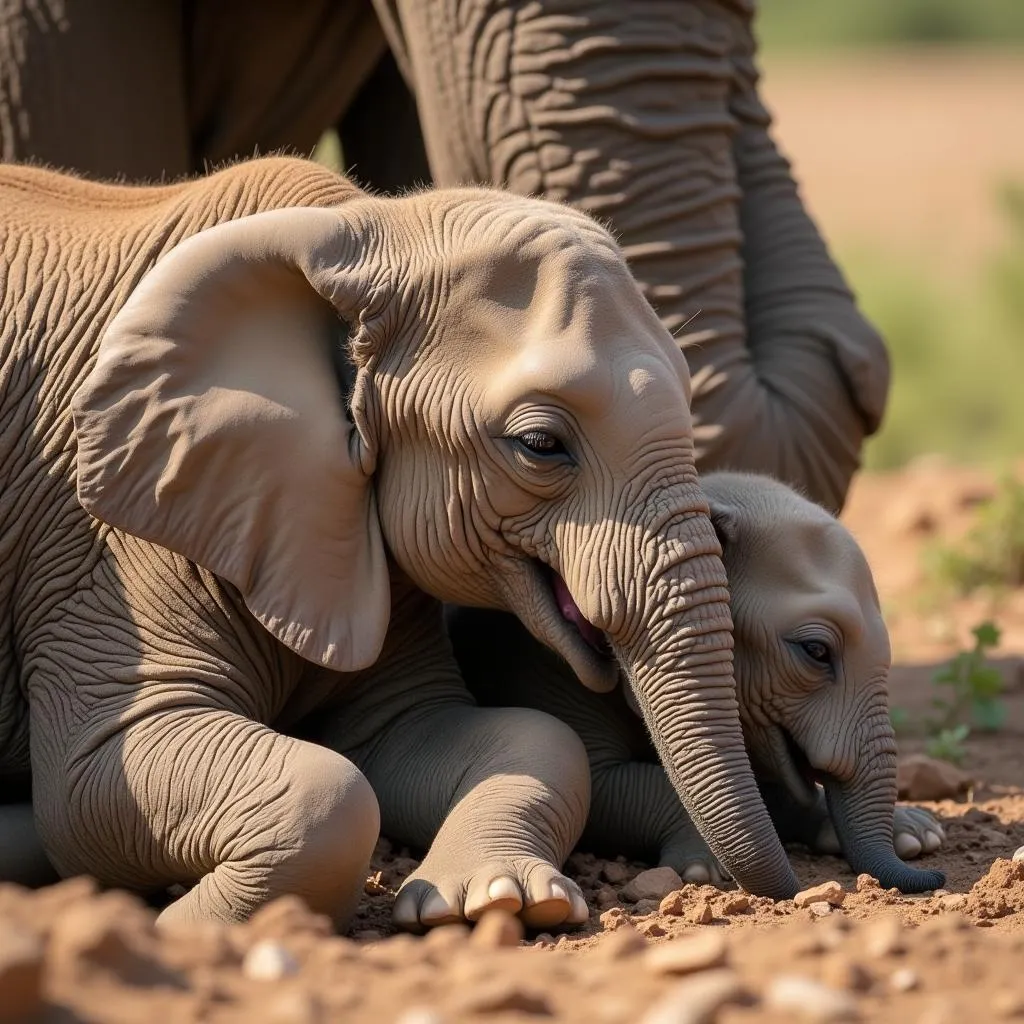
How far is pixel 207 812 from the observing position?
396 centimetres

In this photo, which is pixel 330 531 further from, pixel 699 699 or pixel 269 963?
pixel 269 963

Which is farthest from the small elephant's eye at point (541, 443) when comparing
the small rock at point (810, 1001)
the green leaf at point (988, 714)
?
the green leaf at point (988, 714)

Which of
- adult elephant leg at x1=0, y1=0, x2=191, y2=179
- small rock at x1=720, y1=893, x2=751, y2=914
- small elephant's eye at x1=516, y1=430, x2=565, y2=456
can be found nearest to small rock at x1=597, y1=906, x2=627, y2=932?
small rock at x1=720, y1=893, x2=751, y2=914

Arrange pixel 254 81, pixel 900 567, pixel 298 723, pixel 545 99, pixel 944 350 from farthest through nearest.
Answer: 1. pixel 944 350
2. pixel 900 567
3. pixel 254 81
4. pixel 545 99
5. pixel 298 723

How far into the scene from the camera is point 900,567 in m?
8.76

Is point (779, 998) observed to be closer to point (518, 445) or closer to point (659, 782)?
point (518, 445)

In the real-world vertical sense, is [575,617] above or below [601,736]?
above

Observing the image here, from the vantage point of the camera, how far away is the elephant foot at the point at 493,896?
388 cm

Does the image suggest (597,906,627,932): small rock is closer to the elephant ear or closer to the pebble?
the pebble

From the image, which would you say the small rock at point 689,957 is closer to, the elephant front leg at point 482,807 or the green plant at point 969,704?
the elephant front leg at point 482,807

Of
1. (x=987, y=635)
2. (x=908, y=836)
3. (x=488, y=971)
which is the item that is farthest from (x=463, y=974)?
(x=987, y=635)

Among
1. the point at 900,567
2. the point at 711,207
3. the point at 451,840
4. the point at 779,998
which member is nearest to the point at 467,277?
the point at 451,840

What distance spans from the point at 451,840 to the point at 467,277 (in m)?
1.03

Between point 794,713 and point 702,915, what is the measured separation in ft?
2.29
